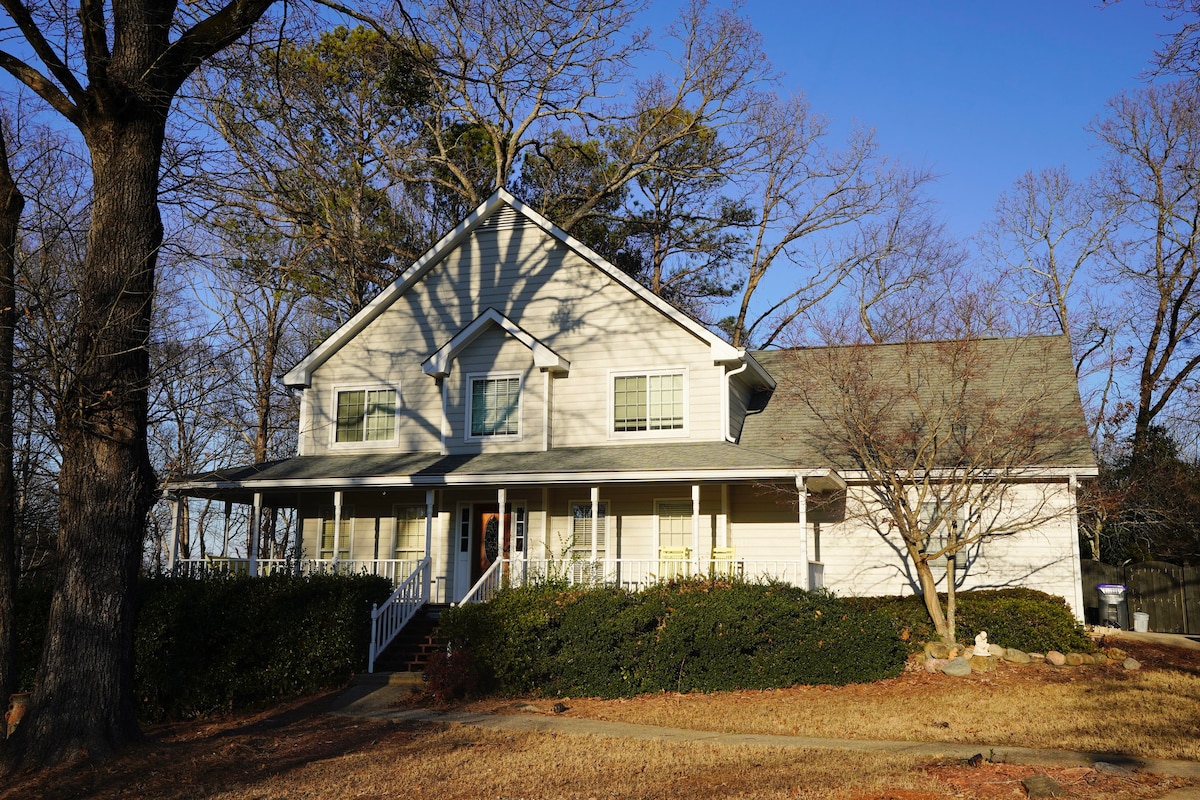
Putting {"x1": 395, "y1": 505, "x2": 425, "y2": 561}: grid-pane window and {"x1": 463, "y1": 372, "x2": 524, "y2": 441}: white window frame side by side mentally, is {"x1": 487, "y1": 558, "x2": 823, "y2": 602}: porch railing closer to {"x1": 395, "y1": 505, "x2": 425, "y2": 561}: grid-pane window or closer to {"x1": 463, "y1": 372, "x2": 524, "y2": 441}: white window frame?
{"x1": 395, "y1": 505, "x2": 425, "y2": 561}: grid-pane window

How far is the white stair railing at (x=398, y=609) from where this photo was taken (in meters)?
16.1

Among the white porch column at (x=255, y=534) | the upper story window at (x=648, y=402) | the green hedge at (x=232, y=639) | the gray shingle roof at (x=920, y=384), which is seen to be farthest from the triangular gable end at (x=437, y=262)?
the green hedge at (x=232, y=639)

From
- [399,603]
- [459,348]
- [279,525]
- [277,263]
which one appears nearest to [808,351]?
[459,348]

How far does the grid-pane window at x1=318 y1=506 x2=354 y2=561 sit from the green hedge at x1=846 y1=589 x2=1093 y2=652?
10786 millimetres

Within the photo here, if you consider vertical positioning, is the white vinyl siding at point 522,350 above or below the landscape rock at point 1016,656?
above

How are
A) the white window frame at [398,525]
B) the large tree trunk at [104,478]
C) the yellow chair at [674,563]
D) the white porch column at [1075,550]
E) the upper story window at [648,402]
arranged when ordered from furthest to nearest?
the white window frame at [398,525] → the upper story window at [648,402] → the yellow chair at [674,563] → the white porch column at [1075,550] → the large tree trunk at [104,478]

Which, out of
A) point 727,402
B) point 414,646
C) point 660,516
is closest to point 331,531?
point 414,646

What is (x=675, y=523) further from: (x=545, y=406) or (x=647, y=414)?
(x=545, y=406)

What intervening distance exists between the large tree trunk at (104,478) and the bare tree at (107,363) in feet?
0.04

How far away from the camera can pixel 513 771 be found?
992cm

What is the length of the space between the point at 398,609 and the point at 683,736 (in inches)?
280

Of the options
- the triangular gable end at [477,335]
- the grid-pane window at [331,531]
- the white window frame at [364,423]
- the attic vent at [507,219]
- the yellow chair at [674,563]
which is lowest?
the yellow chair at [674,563]

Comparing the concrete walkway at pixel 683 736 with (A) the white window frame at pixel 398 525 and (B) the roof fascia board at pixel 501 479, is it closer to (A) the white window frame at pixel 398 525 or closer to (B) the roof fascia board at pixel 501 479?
(B) the roof fascia board at pixel 501 479

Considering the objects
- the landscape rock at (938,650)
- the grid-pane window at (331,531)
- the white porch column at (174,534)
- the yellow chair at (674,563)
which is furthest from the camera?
the grid-pane window at (331,531)
